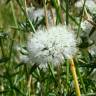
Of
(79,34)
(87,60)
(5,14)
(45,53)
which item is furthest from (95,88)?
(5,14)

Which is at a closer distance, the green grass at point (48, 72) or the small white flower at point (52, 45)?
the small white flower at point (52, 45)

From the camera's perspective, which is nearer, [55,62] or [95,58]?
[55,62]

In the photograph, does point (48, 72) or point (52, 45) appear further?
point (48, 72)

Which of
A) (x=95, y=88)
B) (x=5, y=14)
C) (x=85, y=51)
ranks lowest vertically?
(x=95, y=88)

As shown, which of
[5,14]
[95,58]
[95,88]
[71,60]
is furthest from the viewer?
[5,14]

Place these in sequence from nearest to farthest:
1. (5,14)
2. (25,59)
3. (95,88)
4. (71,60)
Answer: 1. (71,60)
2. (95,88)
3. (25,59)
4. (5,14)

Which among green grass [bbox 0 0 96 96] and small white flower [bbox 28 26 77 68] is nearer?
small white flower [bbox 28 26 77 68]

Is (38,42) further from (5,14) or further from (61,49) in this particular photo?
(5,14)

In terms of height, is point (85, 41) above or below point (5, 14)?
below
